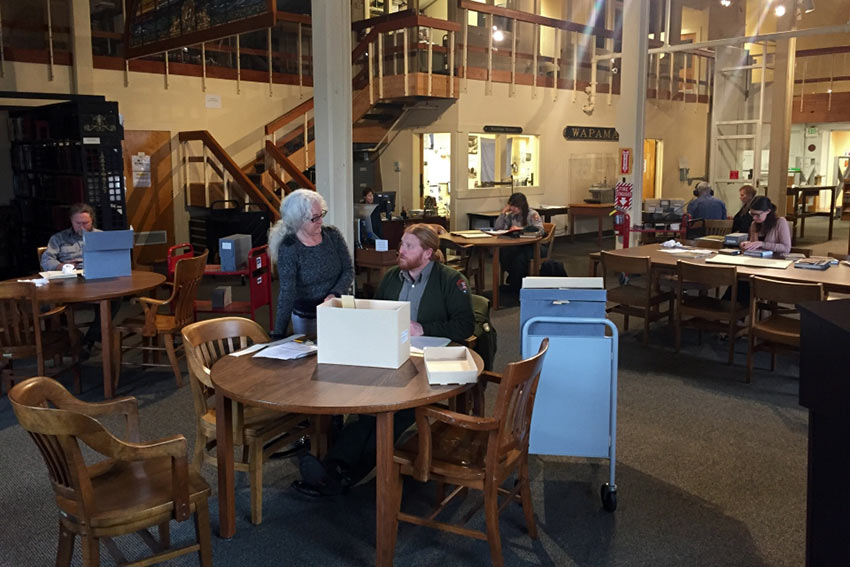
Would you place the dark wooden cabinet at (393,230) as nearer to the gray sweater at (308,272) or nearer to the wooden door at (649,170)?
the gray sweater at (308,272)

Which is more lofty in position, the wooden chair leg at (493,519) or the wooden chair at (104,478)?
the wooden chair at (104,478)

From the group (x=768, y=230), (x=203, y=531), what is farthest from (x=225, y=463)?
(x=768, y=230)

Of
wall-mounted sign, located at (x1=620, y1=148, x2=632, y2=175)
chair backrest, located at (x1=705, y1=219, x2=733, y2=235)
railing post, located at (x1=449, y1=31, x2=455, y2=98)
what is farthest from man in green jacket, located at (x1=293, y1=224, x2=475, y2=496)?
railing post, located at (x1=449, y1=31, x2=455, y2=98)

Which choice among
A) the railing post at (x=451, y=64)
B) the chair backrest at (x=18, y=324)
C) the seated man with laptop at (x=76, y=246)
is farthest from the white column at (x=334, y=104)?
the railing post at (x=451, y=64)

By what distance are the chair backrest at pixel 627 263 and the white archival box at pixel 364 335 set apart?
345 cm

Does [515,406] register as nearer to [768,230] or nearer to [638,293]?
[638,293]

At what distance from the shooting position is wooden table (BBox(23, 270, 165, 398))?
184 inches

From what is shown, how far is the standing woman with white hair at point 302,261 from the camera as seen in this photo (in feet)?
13.2

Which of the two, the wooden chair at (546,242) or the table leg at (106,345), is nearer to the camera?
the table leg at (106,345)

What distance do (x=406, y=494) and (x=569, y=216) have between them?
11322 mm

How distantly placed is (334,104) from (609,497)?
400 cm

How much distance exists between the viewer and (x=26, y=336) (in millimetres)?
4715

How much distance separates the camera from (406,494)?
3.43 metres

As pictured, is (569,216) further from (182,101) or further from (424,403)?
(424,403)
